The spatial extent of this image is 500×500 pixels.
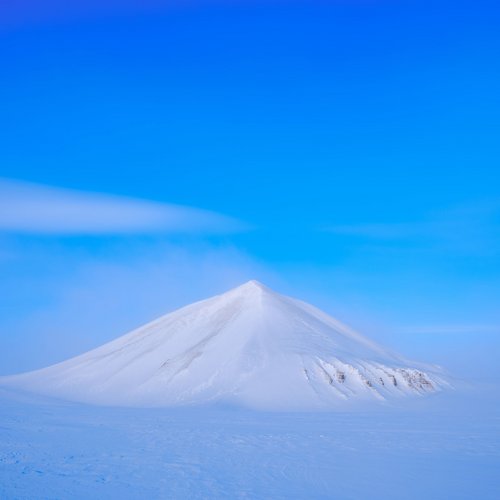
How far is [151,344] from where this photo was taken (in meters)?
72.8

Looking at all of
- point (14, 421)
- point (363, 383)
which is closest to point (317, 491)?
point (14, 421)

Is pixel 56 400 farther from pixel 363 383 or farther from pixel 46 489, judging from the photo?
pixel 46 489

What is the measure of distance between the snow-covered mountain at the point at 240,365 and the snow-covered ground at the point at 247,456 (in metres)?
13.4

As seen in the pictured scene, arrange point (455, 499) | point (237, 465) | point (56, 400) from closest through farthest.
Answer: point (455, 499) < point (237, 465) < point (56, 400)

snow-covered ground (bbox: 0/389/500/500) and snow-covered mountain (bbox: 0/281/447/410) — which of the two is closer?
snow-covered ground (bbox: 0/389/500/500)

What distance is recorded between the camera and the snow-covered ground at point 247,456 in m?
16.8

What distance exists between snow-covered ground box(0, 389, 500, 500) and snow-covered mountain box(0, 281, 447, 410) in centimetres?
1337

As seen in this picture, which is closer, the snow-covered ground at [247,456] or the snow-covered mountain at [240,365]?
the snow-covered ground at [247,456]

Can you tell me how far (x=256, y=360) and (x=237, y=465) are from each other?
39918mm

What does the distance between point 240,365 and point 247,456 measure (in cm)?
3665

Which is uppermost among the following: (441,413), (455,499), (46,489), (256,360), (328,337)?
(328,337)

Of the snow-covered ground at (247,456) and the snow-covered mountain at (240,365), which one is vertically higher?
the snow-covered mountain at (240,365)

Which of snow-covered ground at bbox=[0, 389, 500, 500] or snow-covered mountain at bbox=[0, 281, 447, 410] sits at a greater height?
snow-covered mountain at bbox=[0, 281, 447, 410]

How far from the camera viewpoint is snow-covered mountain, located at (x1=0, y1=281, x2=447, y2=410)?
53938 millimetres
